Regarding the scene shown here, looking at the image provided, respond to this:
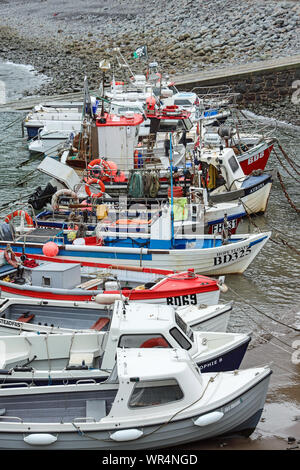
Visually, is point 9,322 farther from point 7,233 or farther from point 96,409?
point 7,233

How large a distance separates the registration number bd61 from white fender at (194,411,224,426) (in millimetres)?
7044

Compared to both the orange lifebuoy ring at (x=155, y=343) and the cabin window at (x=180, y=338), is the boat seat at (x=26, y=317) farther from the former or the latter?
the cabin window at (x=180, y=338)

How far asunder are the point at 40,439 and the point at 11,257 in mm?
6140

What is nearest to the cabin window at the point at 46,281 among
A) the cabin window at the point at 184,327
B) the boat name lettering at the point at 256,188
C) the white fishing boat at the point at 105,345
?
the white fishing boat at the point at 105,345

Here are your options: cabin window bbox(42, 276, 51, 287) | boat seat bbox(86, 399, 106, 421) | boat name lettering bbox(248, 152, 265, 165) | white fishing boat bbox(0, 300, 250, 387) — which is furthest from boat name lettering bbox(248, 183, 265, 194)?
boat seat bbox(86, 399, 106, 421)

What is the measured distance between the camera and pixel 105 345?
11.2 metres

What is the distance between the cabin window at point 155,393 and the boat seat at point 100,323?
2881 millimetres

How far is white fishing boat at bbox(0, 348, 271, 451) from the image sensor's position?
9219 millimetres

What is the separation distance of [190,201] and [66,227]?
3326mm

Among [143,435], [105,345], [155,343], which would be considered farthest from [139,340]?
[143,435]

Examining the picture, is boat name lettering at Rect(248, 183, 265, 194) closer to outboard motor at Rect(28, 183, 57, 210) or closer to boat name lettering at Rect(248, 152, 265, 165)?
boat name lettering at Rect(248, 152, 265, 165)

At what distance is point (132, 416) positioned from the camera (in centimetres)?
934

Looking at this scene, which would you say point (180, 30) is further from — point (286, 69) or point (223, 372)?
point (223, 372)


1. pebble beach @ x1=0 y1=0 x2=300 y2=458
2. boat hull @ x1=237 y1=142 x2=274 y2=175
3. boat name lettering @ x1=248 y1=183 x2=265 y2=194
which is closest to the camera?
boat name lettering @ x1=248 y1=183 x2=265 y2=194
